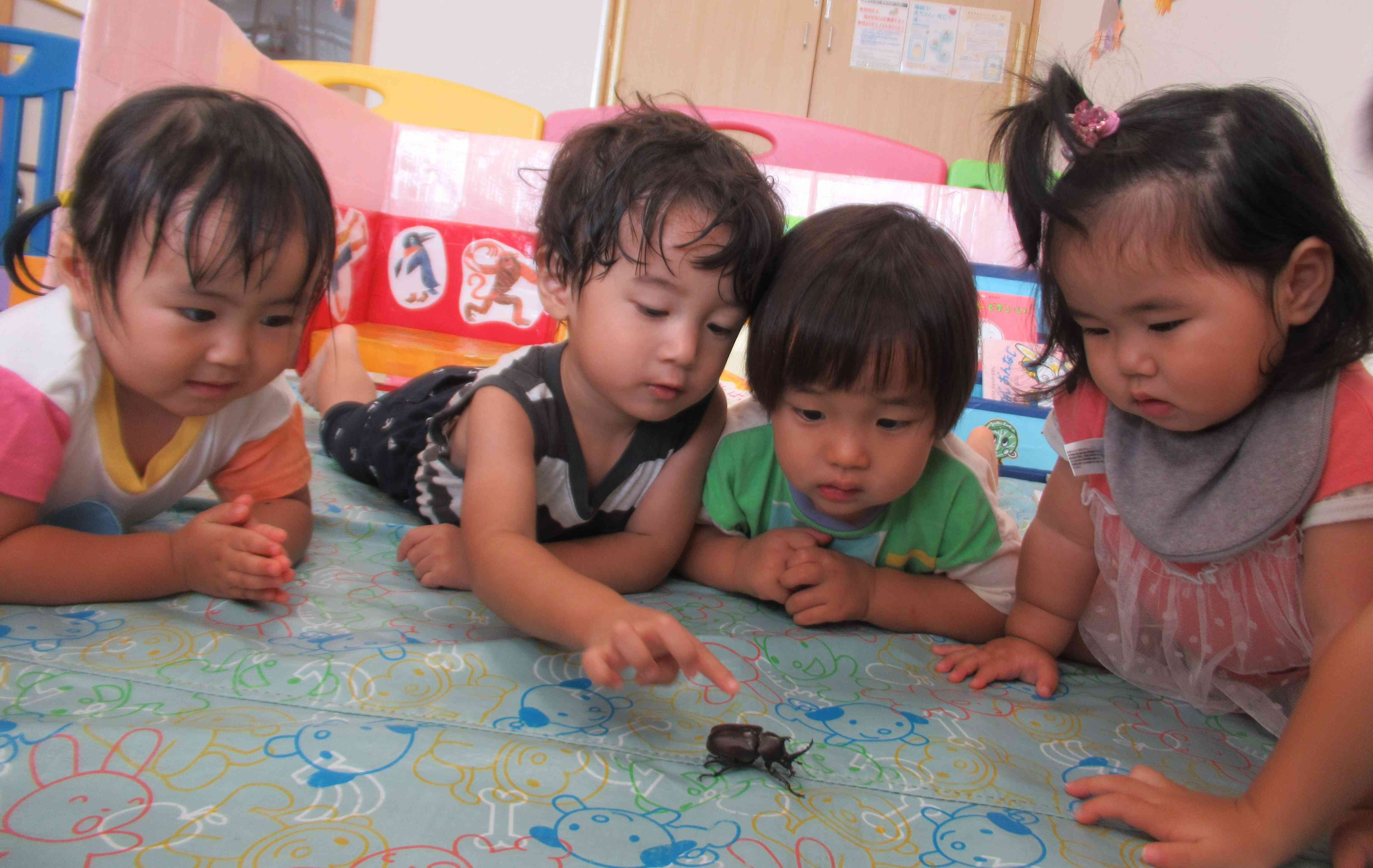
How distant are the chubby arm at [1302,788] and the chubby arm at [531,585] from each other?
271 mm

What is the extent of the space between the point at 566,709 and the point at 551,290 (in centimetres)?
42

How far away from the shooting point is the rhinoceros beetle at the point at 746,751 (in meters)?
0.50

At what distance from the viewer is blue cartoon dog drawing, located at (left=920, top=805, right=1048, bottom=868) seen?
472mm

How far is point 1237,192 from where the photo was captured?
567 mm

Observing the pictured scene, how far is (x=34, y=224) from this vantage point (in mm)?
717

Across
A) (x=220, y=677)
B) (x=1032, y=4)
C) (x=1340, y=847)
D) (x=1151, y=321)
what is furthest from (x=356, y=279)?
(x=1032, y=4)

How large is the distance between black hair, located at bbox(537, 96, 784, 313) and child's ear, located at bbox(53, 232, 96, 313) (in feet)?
1.18

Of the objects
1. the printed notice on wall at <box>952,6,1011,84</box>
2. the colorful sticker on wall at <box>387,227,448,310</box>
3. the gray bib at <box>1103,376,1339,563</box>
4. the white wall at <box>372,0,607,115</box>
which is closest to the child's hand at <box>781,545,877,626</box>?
the gray bib at <box>1103,376,1339,563</box>

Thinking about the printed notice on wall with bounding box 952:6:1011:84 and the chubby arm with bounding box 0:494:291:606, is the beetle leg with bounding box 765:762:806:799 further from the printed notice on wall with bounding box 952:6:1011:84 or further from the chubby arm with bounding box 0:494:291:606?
the printed notice on wall with bounding box 952:6:1011:84

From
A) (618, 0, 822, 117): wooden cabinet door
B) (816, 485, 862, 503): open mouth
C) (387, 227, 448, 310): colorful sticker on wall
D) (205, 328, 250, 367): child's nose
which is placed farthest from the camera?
(618, 0, 822, 117): wooden cabinet door

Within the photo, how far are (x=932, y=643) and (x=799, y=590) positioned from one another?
130 millimetres

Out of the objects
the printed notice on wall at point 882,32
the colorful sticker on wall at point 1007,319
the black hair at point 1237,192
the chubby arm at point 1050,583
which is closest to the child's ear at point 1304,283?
the black hair at point 1237,192

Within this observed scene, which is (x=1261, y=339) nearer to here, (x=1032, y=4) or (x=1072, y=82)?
(x=1072, y=82)

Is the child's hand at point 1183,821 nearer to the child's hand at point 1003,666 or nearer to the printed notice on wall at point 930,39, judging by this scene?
the child's hand at point 1003,666
